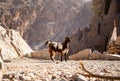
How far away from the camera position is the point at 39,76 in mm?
8641

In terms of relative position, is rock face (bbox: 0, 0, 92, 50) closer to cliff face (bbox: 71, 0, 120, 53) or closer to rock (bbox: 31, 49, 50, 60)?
cliff face (bbox: 71, 0, 120, 53)

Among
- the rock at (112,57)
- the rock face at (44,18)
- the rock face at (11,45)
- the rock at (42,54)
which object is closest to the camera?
the rock at (112,57)

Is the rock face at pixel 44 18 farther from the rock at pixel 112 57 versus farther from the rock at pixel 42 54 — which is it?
the rock at pixel 112 57

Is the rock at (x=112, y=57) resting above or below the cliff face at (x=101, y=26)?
below

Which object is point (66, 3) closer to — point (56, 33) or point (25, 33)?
point (56, 33)

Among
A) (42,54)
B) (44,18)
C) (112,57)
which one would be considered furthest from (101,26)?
(44,18)

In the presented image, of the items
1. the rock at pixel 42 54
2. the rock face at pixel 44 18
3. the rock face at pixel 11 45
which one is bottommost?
the rock at pixel 42 54

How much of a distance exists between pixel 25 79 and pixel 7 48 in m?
22.0

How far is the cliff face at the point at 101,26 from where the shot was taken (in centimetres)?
4919

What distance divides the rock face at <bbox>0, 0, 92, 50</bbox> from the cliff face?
3626cm

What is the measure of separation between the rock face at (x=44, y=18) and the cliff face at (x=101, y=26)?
36.3m

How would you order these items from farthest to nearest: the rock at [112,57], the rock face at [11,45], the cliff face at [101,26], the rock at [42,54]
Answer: the cliff face at [101,26] < the rock at [42,54] < the rock face at [11,45] < the rock at [112,57]

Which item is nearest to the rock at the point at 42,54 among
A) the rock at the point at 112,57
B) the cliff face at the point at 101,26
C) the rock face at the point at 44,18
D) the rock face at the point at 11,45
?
the rock face at the point at 11,45

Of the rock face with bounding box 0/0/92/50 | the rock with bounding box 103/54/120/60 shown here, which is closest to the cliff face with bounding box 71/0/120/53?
the rock with bounding box 103/54/120/60
